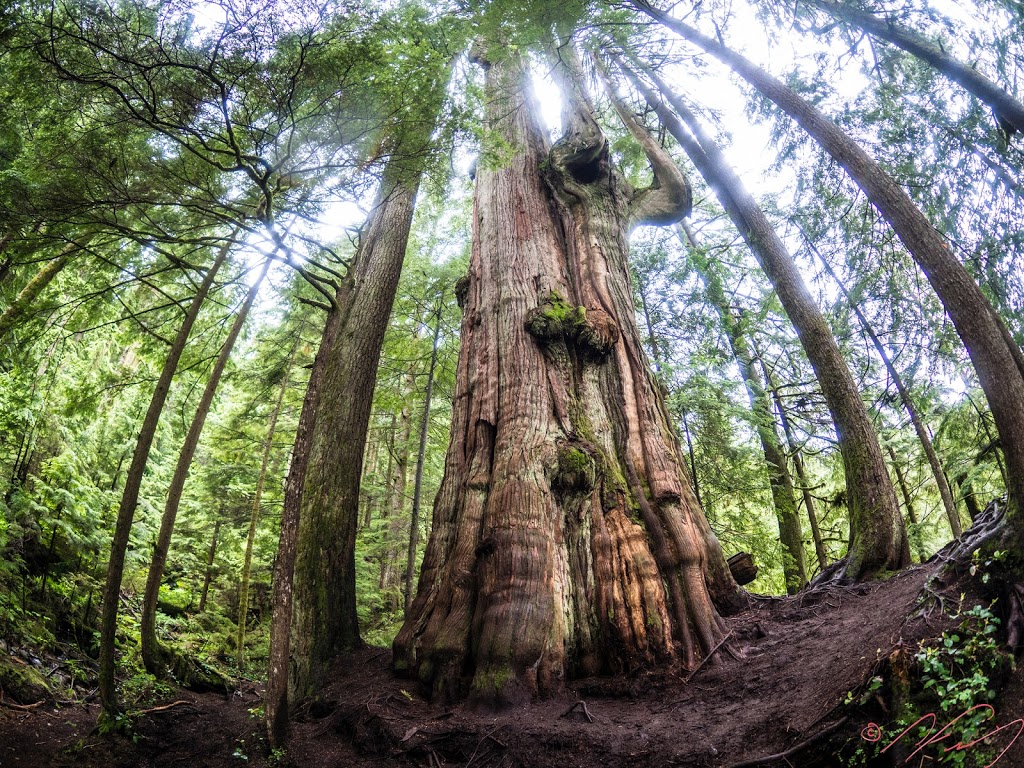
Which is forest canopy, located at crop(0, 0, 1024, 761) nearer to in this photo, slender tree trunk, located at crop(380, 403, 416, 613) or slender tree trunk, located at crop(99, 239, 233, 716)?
slender tree trunk, located at crop(99, 239, 233, 716)

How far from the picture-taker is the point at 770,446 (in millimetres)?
9188

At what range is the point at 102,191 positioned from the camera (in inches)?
137

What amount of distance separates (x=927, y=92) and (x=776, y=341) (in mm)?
4537

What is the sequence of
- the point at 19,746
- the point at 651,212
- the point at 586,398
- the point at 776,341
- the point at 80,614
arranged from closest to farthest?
the point at 19,746 → the point at 586,398 → the point at 80,614 → the point at 651,212 → the point at 776,341

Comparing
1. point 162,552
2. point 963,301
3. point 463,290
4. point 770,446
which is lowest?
point 162,552

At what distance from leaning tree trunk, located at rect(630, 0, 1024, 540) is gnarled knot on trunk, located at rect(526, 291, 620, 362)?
2.29m

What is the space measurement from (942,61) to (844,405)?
117 inches

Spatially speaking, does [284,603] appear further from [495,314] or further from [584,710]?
[495,314]

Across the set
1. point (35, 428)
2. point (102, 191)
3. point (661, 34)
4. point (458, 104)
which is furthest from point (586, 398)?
point (35, 428)

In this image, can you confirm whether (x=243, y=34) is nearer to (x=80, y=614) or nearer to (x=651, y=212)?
(x=651, y=212)

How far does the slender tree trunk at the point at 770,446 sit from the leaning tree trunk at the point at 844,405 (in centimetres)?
135

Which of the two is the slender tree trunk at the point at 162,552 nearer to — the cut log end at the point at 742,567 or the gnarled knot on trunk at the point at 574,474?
the gnarled knot on trunk at the point at 574,474

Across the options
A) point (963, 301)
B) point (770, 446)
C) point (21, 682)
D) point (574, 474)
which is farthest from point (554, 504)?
point (770, 446)

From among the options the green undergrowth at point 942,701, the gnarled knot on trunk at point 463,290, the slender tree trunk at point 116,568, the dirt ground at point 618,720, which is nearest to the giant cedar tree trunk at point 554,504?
the gnarled knot on trunk at point 463,290
